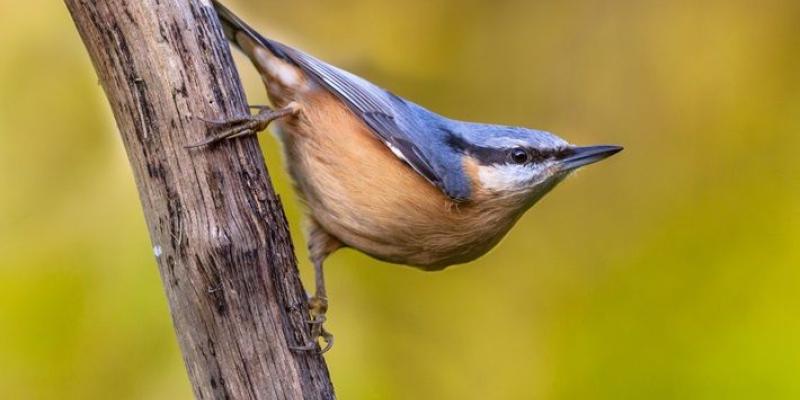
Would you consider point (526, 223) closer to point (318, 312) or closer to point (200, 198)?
point (318, 312)

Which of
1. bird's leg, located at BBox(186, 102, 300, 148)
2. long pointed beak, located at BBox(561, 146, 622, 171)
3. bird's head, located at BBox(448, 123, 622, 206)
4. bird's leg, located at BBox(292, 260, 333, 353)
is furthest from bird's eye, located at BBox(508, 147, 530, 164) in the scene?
bird's leg, located at BBox(186, 102, 300, 148)

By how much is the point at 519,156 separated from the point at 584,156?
192 mm

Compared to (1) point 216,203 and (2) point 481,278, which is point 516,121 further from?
(1) point 216,203

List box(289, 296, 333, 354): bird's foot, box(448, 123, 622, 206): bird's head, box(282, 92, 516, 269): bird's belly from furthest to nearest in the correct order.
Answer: box(448, 123, 622, 206): bird's head
box(282, 92, 516, 269): bird's belly
box(289, 296, 333, 354): bird's foot

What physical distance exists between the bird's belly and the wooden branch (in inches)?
19.1

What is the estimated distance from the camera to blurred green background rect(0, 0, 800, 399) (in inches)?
112

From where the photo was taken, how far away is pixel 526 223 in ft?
11.8

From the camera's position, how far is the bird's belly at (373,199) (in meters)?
2.49

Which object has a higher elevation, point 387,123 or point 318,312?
point 387,123

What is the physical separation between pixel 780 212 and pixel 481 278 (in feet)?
3.69

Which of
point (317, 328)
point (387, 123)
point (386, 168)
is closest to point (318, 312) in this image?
point (317, 328)

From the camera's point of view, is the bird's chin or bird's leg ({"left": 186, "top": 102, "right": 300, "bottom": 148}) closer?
bird's leg ({"left": 186, "top": 102, "right": 300, "bottom": 148})

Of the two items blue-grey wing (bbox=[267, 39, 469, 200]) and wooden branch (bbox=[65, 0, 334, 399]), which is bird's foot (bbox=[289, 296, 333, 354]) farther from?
blue-grey wing (bbox=[267, 39, 469, 200])

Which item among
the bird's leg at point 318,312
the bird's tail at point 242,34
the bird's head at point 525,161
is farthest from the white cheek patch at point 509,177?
the bird's tail at point 242,34
